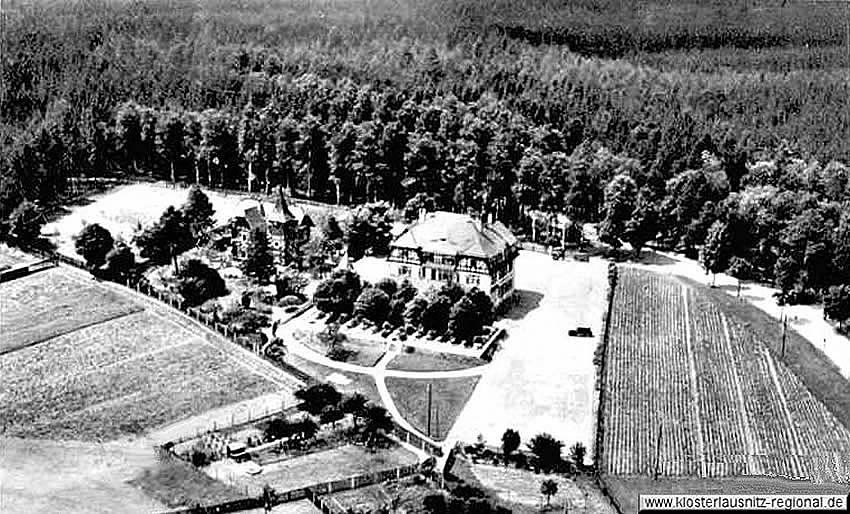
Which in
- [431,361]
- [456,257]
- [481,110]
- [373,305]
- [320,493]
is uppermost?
[481,110]

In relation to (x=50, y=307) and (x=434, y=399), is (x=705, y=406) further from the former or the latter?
(x=50, y=307)

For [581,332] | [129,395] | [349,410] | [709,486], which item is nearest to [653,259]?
[581,332]

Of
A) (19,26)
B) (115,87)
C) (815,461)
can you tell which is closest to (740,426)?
(815,461)

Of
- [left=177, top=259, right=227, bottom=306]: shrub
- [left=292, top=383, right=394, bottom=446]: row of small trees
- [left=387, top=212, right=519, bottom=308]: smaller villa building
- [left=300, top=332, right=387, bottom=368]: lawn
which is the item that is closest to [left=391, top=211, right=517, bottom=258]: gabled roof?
[left=387, top=212, right=519, bottom=308]: smaller villa building

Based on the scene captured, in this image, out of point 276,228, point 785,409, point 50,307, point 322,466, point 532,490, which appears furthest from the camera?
point 276,228

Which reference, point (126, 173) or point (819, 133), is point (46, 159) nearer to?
point (126, 173)

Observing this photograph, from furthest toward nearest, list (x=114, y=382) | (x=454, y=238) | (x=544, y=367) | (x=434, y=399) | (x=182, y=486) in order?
(x=454, y=238), (x=544, y=367), (x=114, y=382), (x=434, y=399), (x=182, y=486)

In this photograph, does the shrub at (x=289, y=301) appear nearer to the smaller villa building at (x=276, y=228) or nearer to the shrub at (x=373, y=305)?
the shrub at (x=373, y=305)
